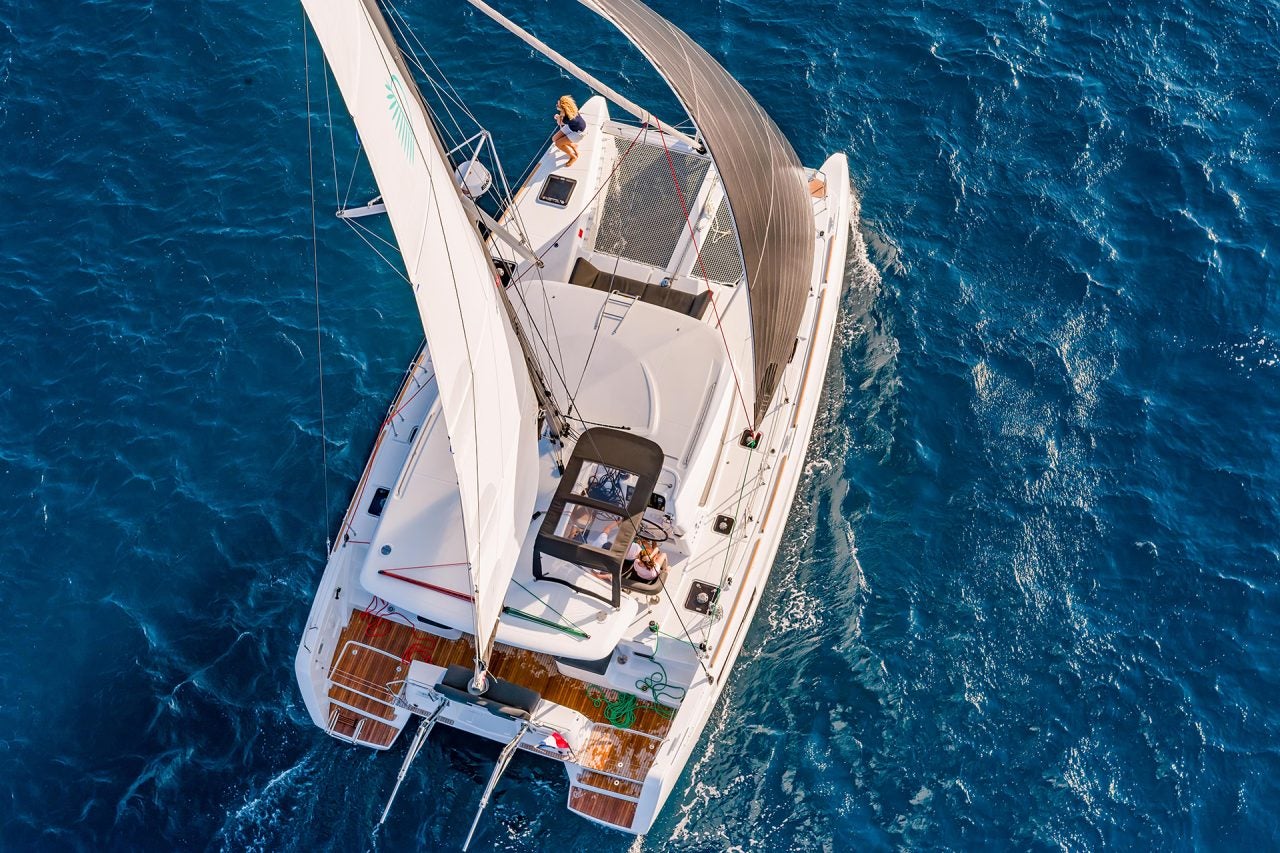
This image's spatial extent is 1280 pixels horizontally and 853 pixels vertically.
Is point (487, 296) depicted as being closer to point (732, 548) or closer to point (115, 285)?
point (732, 548)

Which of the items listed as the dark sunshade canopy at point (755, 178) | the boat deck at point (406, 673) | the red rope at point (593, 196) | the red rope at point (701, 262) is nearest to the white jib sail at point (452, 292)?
the boat deck at point (406, 673)

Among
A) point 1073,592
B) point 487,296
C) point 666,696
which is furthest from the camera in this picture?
point 1073,592

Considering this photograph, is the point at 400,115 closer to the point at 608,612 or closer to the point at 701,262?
the point at 608,612

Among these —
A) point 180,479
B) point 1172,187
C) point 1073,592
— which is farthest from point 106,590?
point 1172,187

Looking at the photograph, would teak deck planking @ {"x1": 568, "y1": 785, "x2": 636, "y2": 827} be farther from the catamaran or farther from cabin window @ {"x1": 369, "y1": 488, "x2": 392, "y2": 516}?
cabin window @ {"x1": 369, "y1": 488, "x2": 392, "y2": 516}

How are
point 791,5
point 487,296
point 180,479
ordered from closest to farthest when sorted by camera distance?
point 487,296, point 180,479, point 791,5

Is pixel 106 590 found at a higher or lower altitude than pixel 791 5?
lower

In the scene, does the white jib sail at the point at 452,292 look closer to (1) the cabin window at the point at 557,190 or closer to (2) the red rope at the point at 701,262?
(2) the red rope at the point at 701,262

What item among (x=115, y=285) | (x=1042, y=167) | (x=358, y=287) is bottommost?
(x=115, y=285)

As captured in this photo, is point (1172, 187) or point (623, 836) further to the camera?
point (1172, 187)
